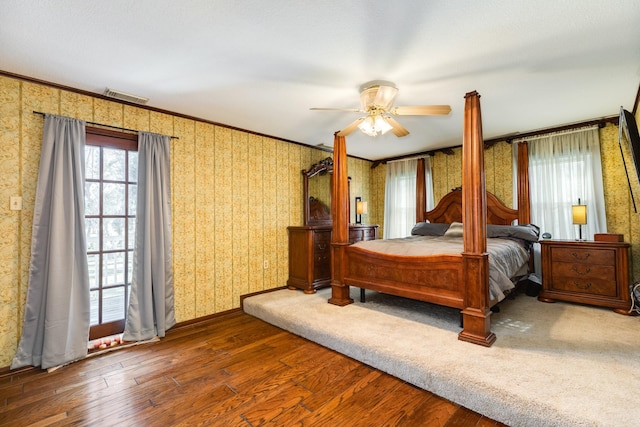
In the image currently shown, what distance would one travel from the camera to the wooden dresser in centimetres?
419

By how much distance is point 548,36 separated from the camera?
6.52ft

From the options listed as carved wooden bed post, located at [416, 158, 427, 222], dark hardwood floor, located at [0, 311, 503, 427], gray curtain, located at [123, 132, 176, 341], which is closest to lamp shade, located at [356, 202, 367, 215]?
carved wooden bed post, located at [416, 158, 427, 222]

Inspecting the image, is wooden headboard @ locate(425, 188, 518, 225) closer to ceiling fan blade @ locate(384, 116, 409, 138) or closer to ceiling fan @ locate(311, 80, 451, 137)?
ceiling fan blade @ locate(384, 116, 409, 138)

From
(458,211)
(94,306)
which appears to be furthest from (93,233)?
(458,211)

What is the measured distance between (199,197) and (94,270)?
1255 mm

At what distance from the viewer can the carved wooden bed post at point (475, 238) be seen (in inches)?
94.4

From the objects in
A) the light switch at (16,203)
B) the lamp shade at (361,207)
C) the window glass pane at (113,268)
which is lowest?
the window glass pane at (113,268)

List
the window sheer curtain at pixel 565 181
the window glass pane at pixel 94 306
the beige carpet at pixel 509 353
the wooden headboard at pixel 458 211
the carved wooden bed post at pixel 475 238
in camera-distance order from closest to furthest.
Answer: the beige carpet at pixel 509 353 → the carved wooden bed post at pixel 475 238 → the window glass pane at pixel 94 306 → the window sheer curtain at pixel 565 181 → the wooden headboard at pixel 458 211

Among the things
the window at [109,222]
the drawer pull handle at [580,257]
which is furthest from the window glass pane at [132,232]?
the drawer pull handle at [580,257]

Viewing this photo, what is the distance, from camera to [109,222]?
2.97 meters

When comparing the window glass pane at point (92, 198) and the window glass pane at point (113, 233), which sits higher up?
the window glass pane at point (92, 198)

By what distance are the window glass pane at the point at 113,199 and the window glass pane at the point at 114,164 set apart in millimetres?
83

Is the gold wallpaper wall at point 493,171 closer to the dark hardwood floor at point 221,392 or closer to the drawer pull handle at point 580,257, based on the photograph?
the drawer pull handle at point 580,257

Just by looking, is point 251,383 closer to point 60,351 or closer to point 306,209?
point 60,351
